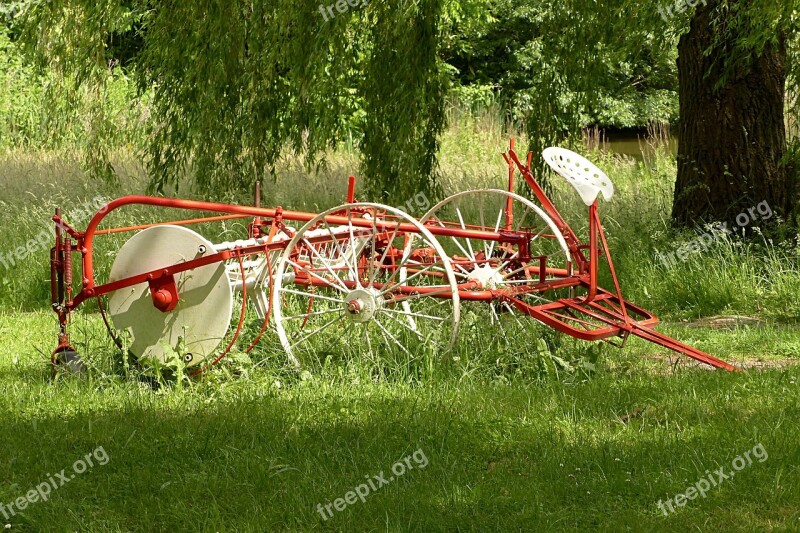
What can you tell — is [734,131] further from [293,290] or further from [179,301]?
[179,301]

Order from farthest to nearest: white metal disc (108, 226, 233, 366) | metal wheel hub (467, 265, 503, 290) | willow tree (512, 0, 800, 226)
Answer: willow tree (512, 0, 800, 226)
metal wheel hub (467, 265, 503, 290)
white metal disc (108, 226, 233, 366)

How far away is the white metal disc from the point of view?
5.89m

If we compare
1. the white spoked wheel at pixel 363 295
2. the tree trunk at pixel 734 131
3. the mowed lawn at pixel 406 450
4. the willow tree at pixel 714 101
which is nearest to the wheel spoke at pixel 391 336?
the white spoked wheel at pixel 363 295

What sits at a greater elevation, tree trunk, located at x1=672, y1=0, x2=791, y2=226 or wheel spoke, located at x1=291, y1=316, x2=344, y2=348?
tree trunk, located at x1=672, y1=0, x2=791, y2=226

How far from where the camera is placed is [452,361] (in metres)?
6.04

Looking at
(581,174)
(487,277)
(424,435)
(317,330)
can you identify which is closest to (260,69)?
(487,277)

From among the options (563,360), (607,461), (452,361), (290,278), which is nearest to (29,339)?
(290,278)

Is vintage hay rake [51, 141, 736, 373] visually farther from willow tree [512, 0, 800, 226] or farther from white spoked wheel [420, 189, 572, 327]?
willow tree [512, 0, 800, 226]

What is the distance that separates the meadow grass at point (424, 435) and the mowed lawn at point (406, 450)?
0.04ft

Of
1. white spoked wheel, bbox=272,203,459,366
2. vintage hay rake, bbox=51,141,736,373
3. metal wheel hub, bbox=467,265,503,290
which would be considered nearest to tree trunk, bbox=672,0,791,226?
vintage hay rake, bbox=51,141,736,373

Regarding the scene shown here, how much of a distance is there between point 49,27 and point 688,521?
7.04 metres

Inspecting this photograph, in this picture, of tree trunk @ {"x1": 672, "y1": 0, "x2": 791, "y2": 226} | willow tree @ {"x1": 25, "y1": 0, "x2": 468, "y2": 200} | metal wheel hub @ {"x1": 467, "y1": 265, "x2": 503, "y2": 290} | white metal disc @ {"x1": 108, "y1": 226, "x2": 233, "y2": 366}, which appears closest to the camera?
white metal disc @ {"x1": 108, "y1": 226, "x2": 233, "y2": 366}

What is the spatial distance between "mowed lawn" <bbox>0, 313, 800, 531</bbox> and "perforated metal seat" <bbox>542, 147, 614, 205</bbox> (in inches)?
40.1

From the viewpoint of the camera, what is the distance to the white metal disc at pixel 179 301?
5.89 meters
